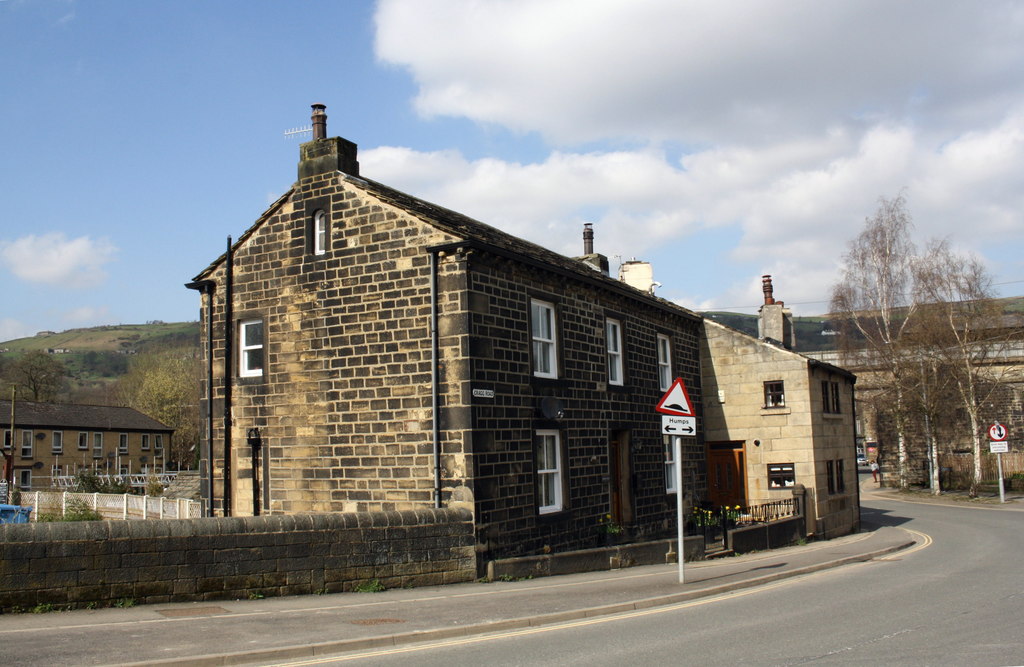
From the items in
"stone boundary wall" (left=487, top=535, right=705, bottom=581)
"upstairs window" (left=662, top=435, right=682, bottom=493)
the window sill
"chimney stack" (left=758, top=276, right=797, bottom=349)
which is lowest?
"stone boundary wall" (left=487, top=535, right=705, bottom=581)

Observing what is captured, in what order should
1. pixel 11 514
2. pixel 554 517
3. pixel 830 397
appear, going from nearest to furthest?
1. pixel 554 517
2. pixel 11 514
3. pixel 830 397

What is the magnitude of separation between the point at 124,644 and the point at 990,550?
62.6 feet

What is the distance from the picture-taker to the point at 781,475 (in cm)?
2556

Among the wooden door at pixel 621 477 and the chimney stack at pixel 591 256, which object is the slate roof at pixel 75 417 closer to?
the chimney stack at pixel 591 256

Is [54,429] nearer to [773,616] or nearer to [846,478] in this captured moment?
[846,478]

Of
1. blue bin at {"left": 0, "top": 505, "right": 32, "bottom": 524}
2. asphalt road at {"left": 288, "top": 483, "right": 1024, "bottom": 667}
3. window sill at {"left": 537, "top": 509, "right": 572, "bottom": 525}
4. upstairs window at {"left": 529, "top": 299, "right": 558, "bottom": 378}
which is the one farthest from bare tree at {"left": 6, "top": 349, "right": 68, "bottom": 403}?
asphalt road at {"left": 288, "top": 483, "right": 1024, "bottom": 667}

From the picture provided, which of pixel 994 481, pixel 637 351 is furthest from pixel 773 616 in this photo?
pixel 994 481

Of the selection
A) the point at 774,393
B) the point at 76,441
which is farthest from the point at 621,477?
the point at 76,441

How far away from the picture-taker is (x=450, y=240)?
50.0ft

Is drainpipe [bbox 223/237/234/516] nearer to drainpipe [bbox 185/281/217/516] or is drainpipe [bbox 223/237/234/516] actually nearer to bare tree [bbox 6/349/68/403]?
drainpipe [bbox 185/281/217/516]

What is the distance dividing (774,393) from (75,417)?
182ft

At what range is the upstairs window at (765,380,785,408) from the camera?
84.5 ft

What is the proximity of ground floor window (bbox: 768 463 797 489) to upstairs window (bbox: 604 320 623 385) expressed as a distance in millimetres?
7805

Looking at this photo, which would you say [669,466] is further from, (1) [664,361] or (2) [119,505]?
(2) [119,505]
